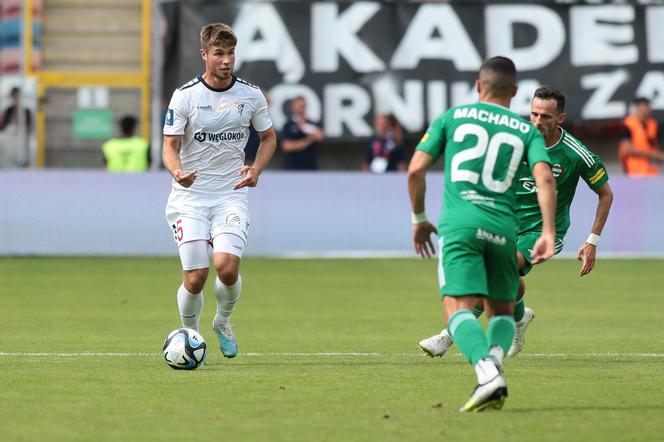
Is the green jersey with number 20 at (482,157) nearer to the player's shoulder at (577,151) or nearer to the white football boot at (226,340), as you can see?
the player's shoulder at (577,151)

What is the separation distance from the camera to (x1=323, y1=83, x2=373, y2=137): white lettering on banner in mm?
22969

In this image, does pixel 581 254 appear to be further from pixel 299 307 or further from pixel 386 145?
pixel 386 145

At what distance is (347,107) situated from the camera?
23.0 metres

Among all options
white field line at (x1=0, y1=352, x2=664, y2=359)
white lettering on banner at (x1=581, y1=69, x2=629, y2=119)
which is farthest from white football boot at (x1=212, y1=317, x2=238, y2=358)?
white lettering on banner at (x1=581, y1=69, x2=629, y2=119)

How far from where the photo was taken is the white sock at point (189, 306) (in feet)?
32.0

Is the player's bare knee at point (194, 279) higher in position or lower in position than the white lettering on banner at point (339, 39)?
higher

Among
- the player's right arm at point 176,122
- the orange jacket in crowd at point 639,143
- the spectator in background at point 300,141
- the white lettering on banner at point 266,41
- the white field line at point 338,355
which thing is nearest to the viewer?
the player's right arm at point 176,122

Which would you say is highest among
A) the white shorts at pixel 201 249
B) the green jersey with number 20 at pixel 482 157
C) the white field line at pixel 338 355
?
the green jersey with number 20 at pixel 482 157

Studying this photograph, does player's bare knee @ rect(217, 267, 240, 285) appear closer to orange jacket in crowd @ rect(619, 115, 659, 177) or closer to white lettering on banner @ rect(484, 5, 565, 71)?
orange jacket in crowd @ rect(619, 115, 659, 177)

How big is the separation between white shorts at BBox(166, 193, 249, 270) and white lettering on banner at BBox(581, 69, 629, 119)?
14.3m

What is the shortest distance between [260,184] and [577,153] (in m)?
10.6

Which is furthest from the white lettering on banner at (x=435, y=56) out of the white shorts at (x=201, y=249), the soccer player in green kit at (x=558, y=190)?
the white shorts at (x=201, y=249)

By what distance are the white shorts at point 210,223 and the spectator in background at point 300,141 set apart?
12581 mm

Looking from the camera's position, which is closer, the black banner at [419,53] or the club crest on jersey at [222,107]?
the club crest on jersey at [222,107]
